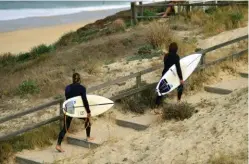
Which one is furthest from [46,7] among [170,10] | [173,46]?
[173,46]

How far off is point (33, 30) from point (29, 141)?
3096 centimetres

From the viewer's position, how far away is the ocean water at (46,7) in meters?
53.3

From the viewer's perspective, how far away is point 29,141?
10.2 m

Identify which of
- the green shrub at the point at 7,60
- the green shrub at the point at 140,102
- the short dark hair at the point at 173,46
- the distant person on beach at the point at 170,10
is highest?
the short dark hair at the point at 173,46

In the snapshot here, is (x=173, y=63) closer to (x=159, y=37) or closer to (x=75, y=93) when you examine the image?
(x=75, y=93)

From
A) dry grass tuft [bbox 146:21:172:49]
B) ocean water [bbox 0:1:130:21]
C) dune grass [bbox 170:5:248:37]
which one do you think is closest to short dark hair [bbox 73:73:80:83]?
dry grass tuft [bbox 146:21:172:49]

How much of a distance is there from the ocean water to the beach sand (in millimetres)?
9815

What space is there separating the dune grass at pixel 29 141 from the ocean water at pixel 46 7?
39650mm

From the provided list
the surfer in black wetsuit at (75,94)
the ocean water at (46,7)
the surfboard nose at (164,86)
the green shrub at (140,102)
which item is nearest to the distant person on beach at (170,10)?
the green shrub at (140,102)

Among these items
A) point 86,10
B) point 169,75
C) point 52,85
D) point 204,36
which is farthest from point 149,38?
point 86,10

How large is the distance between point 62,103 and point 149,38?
6659mm

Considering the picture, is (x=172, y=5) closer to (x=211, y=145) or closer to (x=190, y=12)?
(x=190, y=12)

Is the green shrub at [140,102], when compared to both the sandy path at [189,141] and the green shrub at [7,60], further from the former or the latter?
the green shrub at [7,60]

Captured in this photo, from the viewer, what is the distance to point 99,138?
10086 mm
